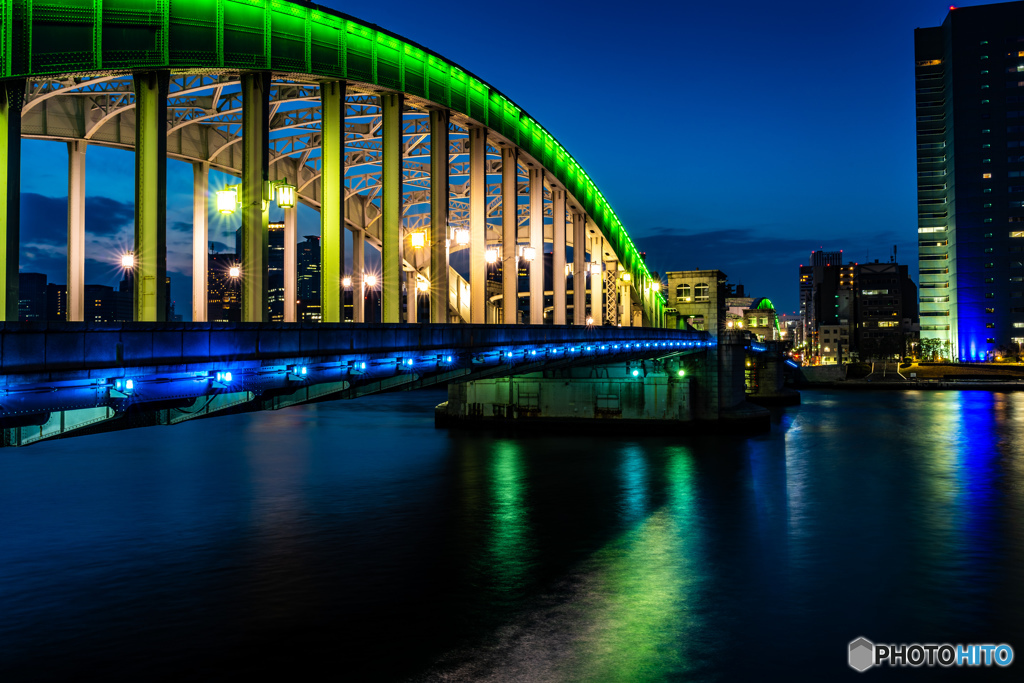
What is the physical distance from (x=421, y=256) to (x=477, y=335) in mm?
49983

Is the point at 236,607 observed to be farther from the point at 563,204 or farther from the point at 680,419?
the point at 680,419

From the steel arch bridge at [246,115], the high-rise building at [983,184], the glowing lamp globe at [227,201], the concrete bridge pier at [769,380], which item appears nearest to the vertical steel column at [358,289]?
the steel arch bridge at [246,115]

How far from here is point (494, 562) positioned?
27203 mm

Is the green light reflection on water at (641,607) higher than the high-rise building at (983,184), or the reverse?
the high-rise building at (983,184)

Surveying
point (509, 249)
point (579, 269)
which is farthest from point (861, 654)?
point (579, 269)

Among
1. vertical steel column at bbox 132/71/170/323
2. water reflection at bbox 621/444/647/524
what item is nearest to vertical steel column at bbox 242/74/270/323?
vertical steel column at bbox 132/71/170/323

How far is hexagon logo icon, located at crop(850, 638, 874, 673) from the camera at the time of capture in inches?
748

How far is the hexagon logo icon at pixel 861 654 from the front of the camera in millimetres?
19000

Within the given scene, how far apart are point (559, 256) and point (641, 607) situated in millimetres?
33765

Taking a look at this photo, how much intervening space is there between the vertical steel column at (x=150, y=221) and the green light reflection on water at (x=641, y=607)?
13604 mm

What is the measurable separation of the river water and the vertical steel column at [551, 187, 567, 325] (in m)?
8.97

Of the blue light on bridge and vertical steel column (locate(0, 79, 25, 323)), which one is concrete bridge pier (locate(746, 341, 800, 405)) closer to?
vertical steel column (locate(0, 79, 25, 323))

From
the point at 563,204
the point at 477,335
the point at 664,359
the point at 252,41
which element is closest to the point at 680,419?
the point at 664,359

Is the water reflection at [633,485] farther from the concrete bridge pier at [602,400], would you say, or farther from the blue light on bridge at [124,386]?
the blue light on bridge at [124,386]
